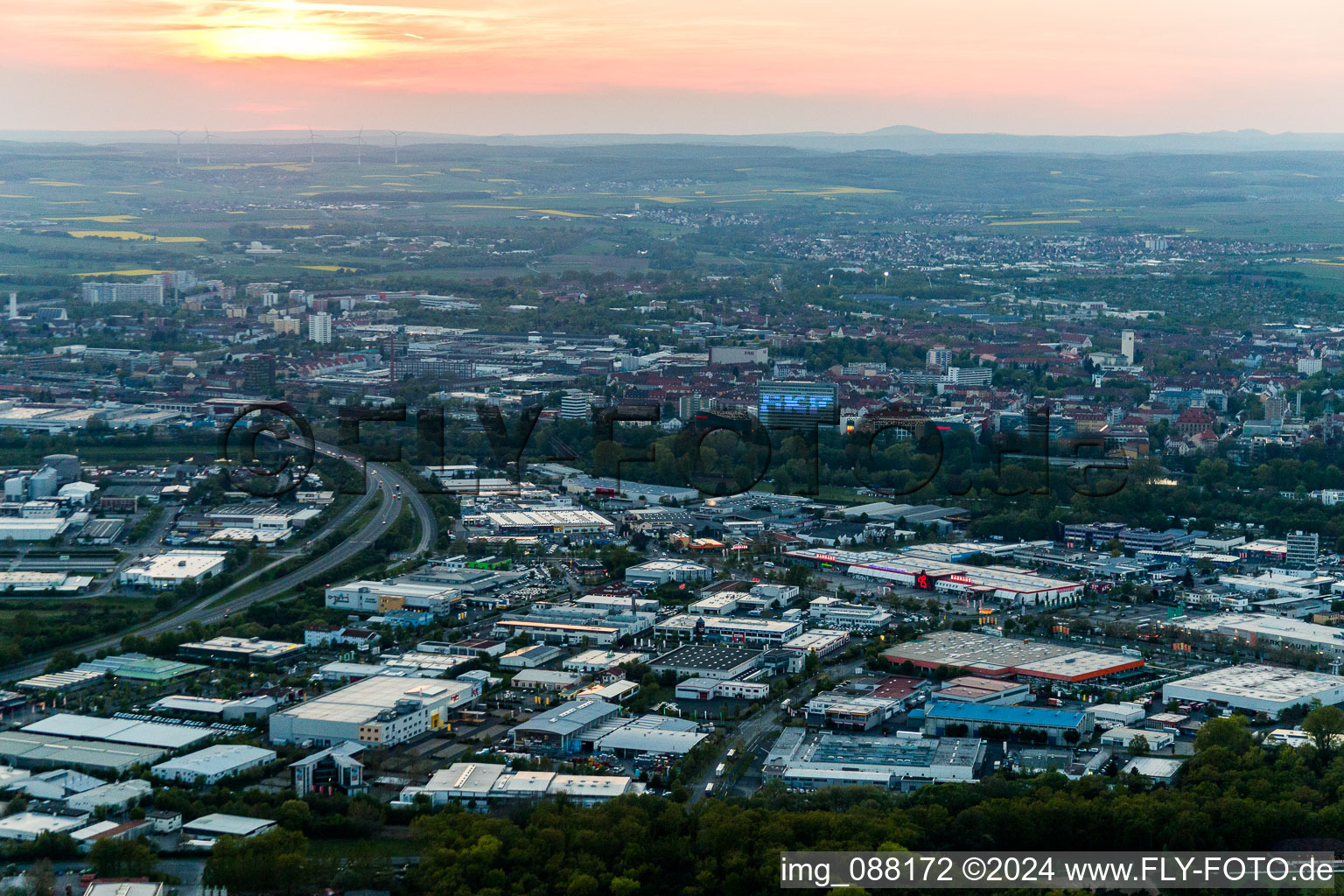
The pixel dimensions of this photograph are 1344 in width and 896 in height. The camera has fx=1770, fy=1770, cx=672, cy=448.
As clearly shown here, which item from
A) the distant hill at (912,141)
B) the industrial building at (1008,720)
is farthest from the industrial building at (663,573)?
the distant hill at (912,141)

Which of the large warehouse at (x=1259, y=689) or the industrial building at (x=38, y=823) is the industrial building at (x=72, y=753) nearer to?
the industrial building at (x=38, y=823)

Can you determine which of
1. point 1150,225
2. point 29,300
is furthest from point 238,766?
point 1150,225

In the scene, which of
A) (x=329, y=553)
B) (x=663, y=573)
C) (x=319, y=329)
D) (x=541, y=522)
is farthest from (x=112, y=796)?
(x=319, y=329)

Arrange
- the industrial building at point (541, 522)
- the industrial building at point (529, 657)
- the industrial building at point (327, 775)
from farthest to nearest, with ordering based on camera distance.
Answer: the industrial building at point (541, 522)
the industrial building at point (529, 657)
the industrial building at point (327, 775)

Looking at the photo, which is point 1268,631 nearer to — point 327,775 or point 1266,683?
point 1266,683

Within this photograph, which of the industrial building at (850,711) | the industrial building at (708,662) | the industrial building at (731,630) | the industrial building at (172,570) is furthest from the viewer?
the industrial building at (172,570)

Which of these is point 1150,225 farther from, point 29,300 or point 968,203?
point 29,300

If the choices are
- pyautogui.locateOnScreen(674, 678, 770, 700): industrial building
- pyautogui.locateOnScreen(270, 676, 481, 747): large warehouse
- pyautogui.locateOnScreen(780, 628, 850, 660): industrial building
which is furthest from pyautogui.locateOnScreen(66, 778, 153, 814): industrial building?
pyautogui.locateOnScreen(780, 628, 850, 660): industrial building
